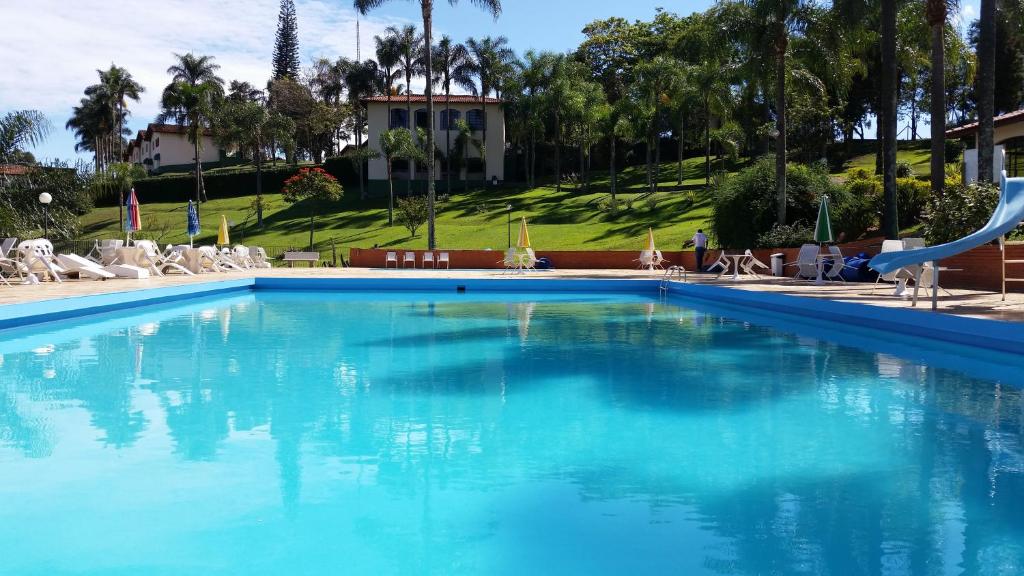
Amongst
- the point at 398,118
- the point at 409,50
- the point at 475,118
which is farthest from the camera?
the point at 475,118

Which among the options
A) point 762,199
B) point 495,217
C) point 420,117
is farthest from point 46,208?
point 420,117

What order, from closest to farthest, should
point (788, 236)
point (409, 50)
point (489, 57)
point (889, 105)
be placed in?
1. point (889, 105)
2. point (788, 236)
3. point (489, 57)
4. point (409, 50)

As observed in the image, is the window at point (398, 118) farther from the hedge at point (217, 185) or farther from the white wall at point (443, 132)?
the hedge at point (217, 185)

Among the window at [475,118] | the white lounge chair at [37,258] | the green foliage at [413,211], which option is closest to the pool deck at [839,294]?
the white lounge chair at [37,258]

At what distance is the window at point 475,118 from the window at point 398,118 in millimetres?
4253

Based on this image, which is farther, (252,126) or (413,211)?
(252,126)

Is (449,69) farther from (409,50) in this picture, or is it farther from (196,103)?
(196,103)

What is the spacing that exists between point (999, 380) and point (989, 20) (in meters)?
11.2

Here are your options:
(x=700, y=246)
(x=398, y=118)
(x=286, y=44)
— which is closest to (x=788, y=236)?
(x=700, y=246)

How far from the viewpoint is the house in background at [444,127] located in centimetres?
5094

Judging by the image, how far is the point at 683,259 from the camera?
24.1 meters

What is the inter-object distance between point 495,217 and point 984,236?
30.7 meters

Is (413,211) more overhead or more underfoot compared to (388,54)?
more underfoot

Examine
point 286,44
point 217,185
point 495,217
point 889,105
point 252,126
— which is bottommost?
point 495,217
